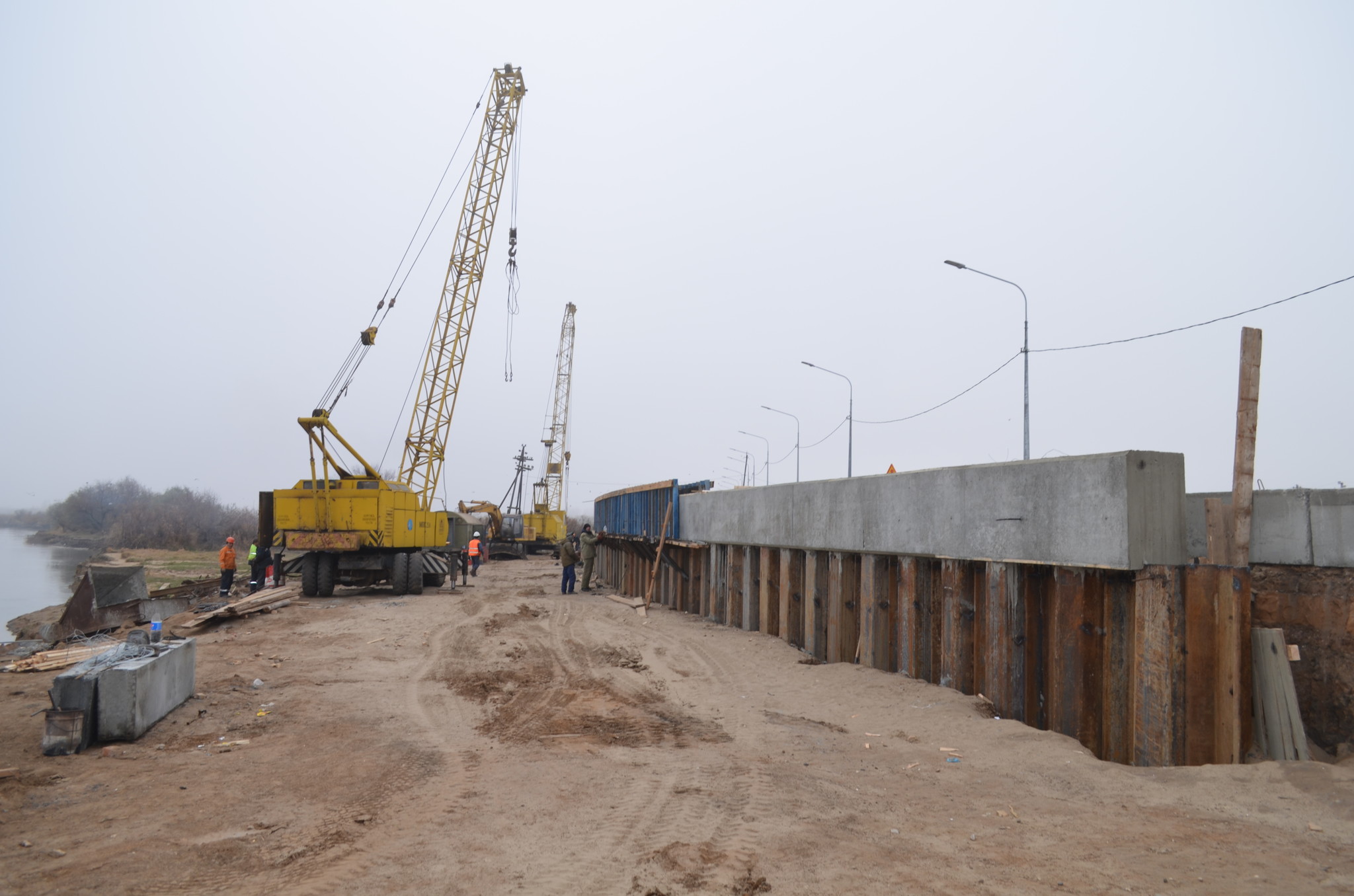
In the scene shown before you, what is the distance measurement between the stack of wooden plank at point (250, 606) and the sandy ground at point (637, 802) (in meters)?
5.90

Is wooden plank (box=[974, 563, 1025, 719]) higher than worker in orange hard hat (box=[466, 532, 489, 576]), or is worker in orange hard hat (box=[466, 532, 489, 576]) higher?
wooden plank (box=[974, 563, 1025, 719])

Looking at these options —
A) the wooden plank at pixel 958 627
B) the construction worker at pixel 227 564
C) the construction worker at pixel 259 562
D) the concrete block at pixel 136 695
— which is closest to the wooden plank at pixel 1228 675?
the wooden plank at pixel 958 627

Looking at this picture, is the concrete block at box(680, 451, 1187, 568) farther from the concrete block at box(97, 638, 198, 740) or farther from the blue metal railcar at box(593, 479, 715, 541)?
the concrete block at box(97, 638, 198, 740)

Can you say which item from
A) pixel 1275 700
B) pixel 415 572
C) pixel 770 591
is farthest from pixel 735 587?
pixel 415 572

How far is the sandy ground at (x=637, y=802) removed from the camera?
14.0 feet

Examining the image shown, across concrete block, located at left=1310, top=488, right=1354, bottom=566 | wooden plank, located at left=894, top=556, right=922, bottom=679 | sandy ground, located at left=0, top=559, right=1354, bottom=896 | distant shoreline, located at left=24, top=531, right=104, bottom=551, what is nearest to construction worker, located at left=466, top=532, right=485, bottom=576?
sandy ground, located at left=0, top=559, right=1354, bottom=896

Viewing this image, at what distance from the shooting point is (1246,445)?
20.7 ft

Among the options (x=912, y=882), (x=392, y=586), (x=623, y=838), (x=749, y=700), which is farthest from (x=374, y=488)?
(x=912, y=882)

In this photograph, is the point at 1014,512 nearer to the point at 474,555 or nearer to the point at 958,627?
the point at 958,627

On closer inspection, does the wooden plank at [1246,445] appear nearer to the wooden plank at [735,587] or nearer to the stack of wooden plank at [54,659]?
the wooden plank at [735,587]

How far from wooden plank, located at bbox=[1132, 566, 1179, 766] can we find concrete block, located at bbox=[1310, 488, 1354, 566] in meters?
1.29

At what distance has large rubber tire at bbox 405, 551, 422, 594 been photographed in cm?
2169

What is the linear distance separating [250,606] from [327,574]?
488cm

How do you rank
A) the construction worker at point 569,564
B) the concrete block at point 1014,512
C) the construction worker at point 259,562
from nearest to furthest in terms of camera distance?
the concrete block at point 1014,512
the construction worker at point 259,562
the construction worker at point 569,564
